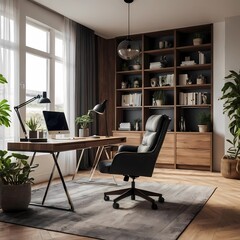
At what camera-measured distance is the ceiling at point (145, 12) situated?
4.89 metres

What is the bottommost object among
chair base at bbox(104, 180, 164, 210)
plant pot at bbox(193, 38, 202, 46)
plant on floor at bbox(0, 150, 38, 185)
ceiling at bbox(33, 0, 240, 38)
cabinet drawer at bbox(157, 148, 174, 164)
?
chair base at bbox(104, 180, 164, 210)

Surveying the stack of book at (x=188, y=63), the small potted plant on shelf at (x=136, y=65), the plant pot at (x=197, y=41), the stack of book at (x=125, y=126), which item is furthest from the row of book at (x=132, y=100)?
the plant pot at (x=197, y=41)

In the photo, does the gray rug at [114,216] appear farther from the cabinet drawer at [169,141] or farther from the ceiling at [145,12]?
the ceiling at [145,12]

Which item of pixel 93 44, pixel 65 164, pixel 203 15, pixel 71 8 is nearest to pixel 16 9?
pixel 71 8

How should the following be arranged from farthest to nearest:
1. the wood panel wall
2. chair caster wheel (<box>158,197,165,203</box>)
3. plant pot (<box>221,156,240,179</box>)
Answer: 1. the wood panel wall
2. plant pot (<box>221,156,240,179</box>)
3. chair caster wheel (<box>158,197,165,203</box>)

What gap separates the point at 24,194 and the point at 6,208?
0.22 m

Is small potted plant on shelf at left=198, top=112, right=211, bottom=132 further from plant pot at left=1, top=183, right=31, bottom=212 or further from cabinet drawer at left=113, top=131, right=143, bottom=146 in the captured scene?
plant pot at left=1, top=183, right=31, bottom=212

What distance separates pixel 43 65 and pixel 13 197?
9.16 ft

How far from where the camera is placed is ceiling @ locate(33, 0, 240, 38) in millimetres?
4887

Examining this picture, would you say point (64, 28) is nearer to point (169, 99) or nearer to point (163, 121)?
point (169, 99)

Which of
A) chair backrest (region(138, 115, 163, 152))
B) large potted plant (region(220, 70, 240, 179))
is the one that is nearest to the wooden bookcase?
large potted plant (region(220, 70, 240, 179))

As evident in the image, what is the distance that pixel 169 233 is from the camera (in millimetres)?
2564

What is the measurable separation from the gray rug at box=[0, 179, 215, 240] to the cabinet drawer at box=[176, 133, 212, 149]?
5.80 ft

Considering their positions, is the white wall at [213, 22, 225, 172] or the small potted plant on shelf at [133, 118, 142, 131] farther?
the small potted plant on shelf at [133, 118, 142, 131]
